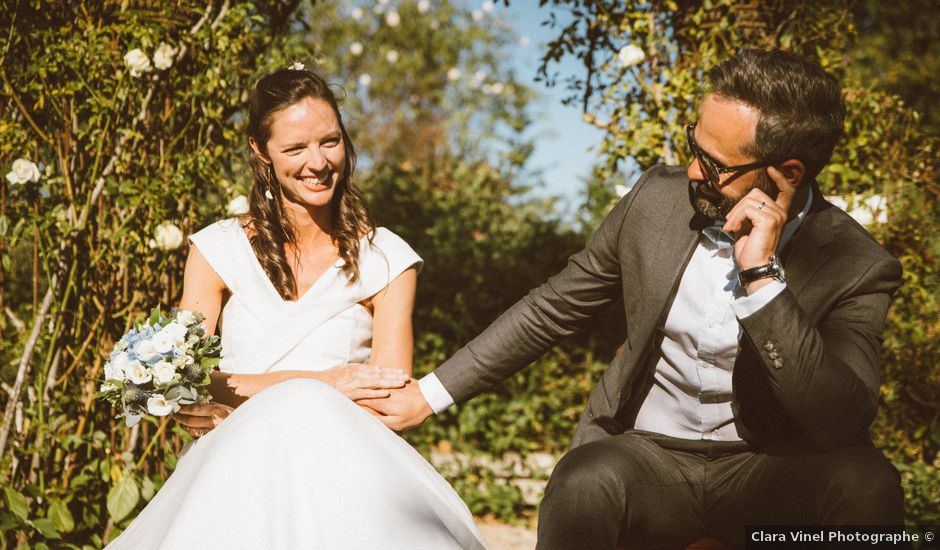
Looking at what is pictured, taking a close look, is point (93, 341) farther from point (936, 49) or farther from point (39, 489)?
point (936, 49)

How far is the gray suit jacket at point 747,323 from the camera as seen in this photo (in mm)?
2258

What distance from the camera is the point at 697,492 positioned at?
2623 mm

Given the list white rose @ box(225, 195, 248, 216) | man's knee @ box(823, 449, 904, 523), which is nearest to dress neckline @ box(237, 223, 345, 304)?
white rose @ box(225, 195, 248, 216)

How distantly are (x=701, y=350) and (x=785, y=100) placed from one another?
2.47 feet

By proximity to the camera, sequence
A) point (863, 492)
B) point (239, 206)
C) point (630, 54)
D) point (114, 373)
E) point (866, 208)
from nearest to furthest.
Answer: point (863, 492) → point (114, 373) → point (239, 206) → point (866, 208) → point (630, 54)

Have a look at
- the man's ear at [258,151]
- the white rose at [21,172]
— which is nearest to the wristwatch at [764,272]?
the man's ear at [258,151]

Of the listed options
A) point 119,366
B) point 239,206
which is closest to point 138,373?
point 119,366

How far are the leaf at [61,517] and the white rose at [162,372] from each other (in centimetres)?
111

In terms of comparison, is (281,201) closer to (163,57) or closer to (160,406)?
(163,57)

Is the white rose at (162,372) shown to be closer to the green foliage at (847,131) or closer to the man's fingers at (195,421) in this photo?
the man's fingers at (195,421)

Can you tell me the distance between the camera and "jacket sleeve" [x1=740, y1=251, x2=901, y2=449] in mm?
2230

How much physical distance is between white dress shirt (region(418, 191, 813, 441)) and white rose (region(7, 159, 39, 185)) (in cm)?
241

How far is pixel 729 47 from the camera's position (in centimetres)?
390

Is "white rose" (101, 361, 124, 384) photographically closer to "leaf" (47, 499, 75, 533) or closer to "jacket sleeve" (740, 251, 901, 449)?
"leaf" (47, 499, 75, 533)
